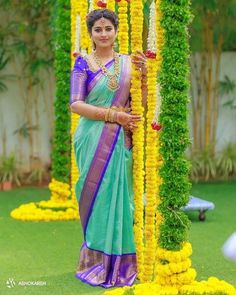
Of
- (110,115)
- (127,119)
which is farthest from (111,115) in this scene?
(127,119)

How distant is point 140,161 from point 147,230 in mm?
511

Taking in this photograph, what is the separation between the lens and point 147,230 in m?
5.02

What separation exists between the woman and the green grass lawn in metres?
0.29

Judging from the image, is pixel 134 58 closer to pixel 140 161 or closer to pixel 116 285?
pixel 140 161

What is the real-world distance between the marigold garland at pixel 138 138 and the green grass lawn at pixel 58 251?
1.53ft

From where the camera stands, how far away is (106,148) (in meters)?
5.28

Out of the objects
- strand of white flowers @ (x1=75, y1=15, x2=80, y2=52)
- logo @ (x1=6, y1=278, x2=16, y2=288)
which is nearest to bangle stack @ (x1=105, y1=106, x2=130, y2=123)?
logo @ (x1=6, y1=278, x2=16, y2=288)

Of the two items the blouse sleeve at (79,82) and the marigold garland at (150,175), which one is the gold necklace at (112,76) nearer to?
the blouse sleeve at (79,82)

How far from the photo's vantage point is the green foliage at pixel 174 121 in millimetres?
4488

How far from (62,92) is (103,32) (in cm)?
269

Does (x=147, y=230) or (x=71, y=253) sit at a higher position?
(x=147, y=230)

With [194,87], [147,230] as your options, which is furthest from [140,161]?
[194,87]

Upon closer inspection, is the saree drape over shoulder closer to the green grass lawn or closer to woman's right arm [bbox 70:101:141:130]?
woman's right arm [bbox 70:101:141:130]

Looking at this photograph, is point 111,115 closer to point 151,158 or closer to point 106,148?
point 106,148
